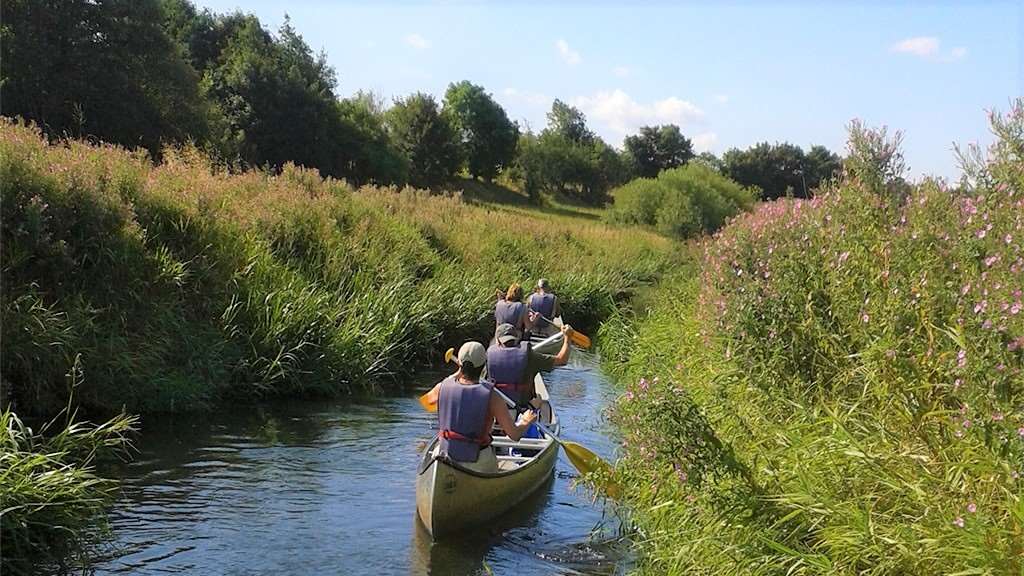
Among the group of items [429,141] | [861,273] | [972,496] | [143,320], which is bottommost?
[143,320]

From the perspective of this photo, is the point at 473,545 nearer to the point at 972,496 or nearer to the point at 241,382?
the point at 972,496

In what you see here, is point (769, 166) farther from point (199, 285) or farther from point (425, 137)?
point (199, 285)

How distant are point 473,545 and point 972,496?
14.7ft

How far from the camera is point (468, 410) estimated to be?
7969mm

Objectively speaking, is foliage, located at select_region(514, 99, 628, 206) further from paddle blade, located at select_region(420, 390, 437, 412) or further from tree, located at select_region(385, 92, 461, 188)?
paddle blade, located at select_region(420, 390, 437, 412)

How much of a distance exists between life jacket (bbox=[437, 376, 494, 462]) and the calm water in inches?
31.9

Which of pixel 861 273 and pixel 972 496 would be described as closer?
pixel 972 496

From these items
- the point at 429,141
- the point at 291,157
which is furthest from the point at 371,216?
the point at 429,141

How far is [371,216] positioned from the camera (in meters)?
19.3

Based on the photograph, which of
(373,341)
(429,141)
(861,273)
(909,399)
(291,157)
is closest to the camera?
(909,399)

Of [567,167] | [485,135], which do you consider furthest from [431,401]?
[567,167]

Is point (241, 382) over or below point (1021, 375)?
below

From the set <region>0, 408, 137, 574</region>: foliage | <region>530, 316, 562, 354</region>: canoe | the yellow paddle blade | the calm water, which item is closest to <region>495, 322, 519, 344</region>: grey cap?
the calm water

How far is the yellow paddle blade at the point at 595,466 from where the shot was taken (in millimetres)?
7219
